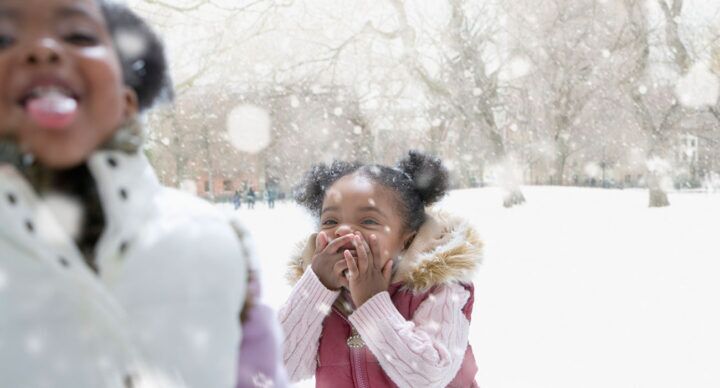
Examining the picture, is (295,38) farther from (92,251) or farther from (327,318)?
(92,251)

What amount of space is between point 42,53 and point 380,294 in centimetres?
83

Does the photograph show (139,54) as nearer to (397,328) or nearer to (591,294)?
(397,328)

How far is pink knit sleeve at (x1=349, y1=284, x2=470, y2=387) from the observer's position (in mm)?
1210

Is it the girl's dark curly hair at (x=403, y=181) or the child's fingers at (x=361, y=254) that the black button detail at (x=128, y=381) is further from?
the girl's dark curly hair at (x=403, y=181)

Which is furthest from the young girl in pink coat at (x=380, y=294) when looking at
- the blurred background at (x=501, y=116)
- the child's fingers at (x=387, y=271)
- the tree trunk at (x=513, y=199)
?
the tree trunk at (x=513, y=199)

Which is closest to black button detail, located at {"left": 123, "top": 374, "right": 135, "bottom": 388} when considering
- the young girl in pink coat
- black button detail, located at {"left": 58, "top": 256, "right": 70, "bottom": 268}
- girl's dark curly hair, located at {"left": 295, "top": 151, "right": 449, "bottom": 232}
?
black button detail, located at {"left": 58, "top": 256, "right": 70, "bottom": 268}

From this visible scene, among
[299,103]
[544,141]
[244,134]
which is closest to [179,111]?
[299,103]

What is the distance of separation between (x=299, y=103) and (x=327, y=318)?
10895mm

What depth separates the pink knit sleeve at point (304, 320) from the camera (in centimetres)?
129

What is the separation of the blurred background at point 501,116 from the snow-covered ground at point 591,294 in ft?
0.14

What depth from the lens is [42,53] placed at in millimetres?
514

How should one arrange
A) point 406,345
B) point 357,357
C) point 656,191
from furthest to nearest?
point 656,191, point 357,357, point 406,345

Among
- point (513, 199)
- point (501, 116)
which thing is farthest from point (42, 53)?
point (501, 116)

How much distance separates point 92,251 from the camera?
1.81ft
